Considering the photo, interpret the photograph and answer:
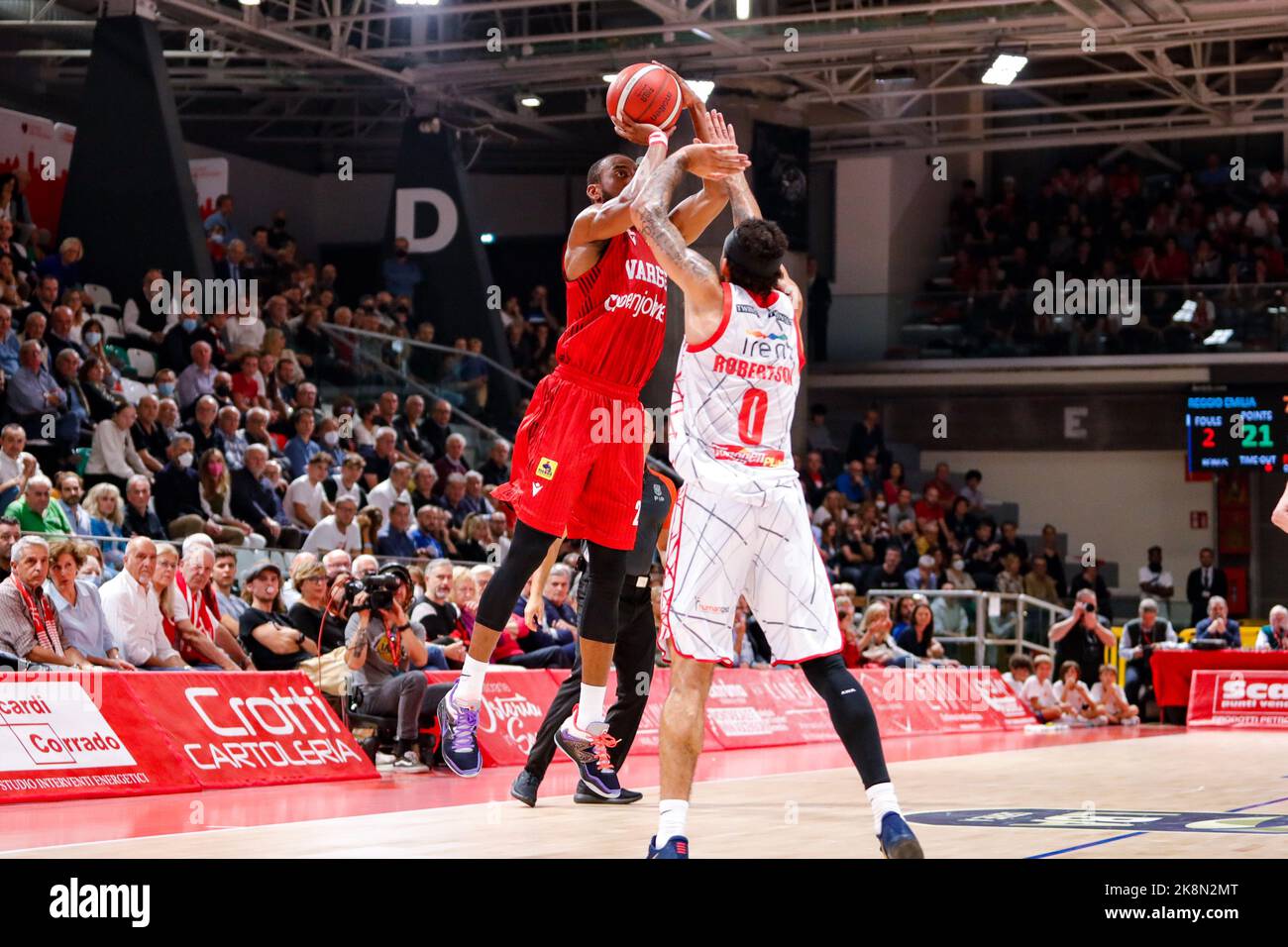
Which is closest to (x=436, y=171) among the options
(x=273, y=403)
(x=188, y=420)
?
(x=273, y=403)

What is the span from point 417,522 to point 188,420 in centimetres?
229

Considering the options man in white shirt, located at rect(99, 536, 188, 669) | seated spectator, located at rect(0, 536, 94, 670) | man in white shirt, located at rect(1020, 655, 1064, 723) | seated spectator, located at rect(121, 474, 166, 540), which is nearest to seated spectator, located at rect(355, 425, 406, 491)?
seated spectator, located at rect(121, 474, 166, 540)

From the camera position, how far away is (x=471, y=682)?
6.64 meters

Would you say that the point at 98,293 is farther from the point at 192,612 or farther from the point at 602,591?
the point at 602,591

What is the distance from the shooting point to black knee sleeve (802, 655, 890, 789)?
15.2ft

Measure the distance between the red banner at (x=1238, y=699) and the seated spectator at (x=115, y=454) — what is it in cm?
1081

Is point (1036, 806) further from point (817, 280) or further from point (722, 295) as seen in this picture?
point (817, 280)

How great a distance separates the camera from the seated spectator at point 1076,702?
669 inches

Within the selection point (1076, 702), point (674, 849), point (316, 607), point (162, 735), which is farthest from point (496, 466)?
point (674, 849)

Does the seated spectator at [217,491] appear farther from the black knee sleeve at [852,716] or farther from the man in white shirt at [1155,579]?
the man in white shirt at [1155,579]

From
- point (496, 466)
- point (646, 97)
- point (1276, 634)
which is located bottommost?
point (1276, 634)

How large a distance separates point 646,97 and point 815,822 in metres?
2.71

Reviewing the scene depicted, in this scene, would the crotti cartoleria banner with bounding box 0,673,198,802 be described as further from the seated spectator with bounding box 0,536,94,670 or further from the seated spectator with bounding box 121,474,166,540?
the seated spectator with bounding box 121,474,166,540
